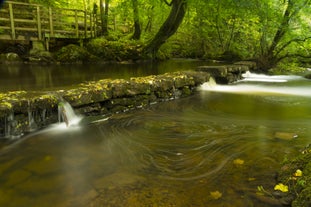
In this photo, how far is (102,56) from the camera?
576 inches

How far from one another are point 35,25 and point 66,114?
11.6 metres

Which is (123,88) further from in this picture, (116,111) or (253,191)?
(253,191)

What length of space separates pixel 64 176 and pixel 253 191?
2221 millimetres

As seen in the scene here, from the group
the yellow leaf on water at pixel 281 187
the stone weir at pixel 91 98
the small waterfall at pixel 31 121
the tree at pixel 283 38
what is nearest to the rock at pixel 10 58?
the stone weir at pixel 91 98

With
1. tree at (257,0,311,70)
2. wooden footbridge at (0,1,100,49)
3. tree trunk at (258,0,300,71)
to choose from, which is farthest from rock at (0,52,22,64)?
tree trunk at (258,0,300,71)

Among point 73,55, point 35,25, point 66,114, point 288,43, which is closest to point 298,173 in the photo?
point 66,114

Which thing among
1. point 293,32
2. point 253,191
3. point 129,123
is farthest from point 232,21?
point 253,191

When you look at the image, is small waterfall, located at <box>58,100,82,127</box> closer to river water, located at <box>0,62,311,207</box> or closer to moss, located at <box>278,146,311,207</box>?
river water, located at <box>0,62,311,207</box>

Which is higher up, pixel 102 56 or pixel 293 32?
pixel 293 32

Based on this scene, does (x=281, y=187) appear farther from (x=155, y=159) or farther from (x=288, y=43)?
(x=288, y=43)

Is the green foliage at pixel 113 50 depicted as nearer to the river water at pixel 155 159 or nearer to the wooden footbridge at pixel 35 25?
the wooden footbridge at pixel 35 25

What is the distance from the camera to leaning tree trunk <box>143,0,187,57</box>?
12.8 metres

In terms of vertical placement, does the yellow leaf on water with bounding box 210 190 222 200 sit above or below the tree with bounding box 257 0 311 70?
below

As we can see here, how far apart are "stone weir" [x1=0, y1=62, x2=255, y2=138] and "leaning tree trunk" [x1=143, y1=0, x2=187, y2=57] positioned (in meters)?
5.59
